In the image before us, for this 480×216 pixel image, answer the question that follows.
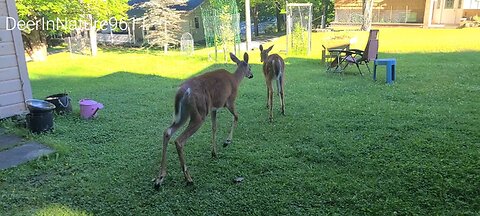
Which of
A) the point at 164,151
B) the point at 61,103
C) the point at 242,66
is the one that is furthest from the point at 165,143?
the point at 61,103

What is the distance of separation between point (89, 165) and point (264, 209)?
2272mm

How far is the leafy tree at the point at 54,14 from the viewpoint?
13482mm

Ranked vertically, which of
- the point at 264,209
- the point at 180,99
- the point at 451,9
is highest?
the point at 451,9

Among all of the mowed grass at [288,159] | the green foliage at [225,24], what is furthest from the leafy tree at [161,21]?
→ the mowed grass at [288,159]

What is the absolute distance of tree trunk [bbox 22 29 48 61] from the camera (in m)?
15.6

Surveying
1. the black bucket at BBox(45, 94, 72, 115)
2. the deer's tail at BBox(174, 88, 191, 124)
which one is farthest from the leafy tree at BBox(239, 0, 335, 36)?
the deer's tail at BBox(174, 88, 191, 124)

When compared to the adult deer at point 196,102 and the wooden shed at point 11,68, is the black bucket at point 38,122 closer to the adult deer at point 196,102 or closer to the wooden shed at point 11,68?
the wooden shed at point 11,68

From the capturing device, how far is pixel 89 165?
14.4 feet

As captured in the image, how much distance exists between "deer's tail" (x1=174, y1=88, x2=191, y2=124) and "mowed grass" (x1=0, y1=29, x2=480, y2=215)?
0.68 meters

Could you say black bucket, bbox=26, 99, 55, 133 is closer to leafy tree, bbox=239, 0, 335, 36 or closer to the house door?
leafy tree, bbox=239, 0, 335, 36

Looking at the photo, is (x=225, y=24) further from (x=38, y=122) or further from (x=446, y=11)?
(x=446, y=11)

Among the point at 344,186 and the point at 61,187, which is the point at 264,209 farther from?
the point at 61,187

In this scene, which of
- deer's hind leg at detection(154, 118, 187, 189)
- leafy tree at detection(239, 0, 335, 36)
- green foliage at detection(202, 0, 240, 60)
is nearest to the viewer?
deer's hind leg at detection(154, 118, 187, 189)

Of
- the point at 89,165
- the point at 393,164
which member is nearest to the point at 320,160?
the point at 393,164
